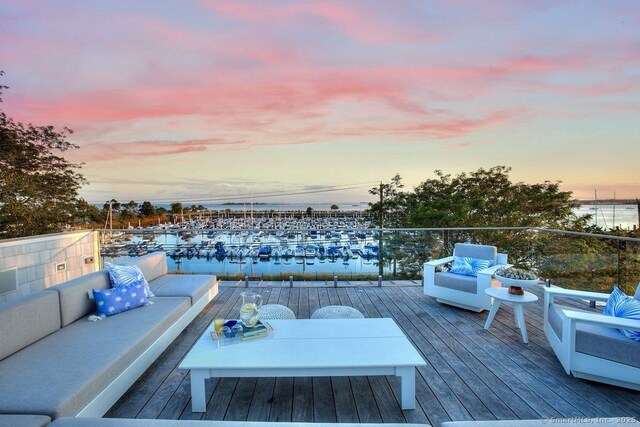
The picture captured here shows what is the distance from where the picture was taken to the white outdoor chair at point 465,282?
3.84 m

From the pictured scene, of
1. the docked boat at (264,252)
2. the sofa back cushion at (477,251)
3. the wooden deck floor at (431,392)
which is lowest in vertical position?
the wooden deck floor at (431,392)

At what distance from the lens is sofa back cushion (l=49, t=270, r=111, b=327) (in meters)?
2.64

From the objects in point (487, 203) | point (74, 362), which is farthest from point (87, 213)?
point (487, 203)

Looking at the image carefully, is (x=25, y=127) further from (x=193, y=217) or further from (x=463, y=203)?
(x=463, y=203)

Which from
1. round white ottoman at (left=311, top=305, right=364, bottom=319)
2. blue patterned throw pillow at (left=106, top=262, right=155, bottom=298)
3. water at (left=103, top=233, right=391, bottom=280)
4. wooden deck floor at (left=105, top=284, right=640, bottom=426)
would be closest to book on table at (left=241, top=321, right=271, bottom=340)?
wooden deck floor at (left=105, top=284, right=640, bottom=426)

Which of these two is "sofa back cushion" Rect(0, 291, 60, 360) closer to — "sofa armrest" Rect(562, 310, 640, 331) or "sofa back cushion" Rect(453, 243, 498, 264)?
"sofa armrest" Rect(562, 310, 640, 331)

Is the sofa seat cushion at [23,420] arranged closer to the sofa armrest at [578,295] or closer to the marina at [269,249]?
the sofa armrest at [578,295]

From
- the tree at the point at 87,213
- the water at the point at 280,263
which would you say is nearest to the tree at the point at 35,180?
the tree at the point at 87,213

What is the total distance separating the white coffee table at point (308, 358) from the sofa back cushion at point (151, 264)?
204 centimetres

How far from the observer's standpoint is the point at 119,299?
2.97 m

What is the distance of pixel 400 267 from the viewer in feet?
18.6

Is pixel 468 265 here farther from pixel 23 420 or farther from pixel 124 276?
pixel 23 420

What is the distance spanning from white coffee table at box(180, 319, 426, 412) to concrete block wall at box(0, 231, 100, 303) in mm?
3542

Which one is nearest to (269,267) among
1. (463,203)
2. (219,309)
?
(219,309)
